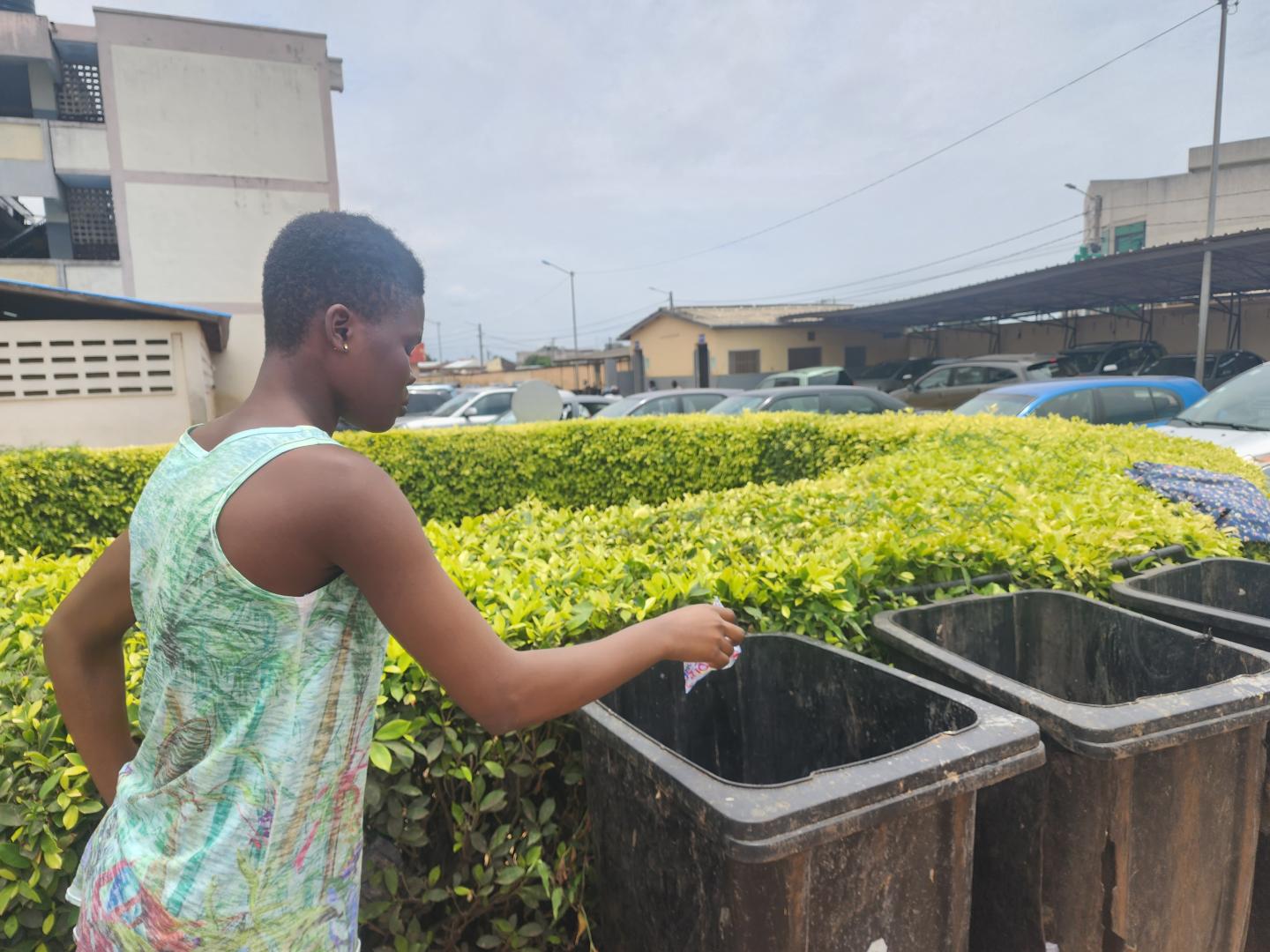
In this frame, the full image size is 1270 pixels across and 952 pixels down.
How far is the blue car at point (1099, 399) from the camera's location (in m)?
9.18

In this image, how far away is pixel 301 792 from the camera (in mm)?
1214

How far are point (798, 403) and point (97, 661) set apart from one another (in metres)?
11.5

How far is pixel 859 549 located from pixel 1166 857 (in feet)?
3.74

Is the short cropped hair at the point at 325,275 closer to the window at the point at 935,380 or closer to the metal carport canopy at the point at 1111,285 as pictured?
the metal carport canopy at the point at 1111,285

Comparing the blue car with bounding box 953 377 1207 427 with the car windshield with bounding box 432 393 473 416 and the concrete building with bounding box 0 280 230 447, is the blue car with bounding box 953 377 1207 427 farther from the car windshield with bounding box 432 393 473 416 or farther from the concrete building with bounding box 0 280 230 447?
the concrete building with bounding box 0 280 230 447

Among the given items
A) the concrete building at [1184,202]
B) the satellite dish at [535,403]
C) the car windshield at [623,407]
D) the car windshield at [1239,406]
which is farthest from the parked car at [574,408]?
the concrete building at [1184,202]

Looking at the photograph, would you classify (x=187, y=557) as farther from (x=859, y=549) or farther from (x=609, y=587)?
(x=859, y=549)

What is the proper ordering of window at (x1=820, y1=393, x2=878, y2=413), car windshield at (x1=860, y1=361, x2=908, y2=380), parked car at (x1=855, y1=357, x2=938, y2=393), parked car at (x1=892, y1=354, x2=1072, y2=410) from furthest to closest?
1. car windshield at (x1=860, y1=361, x2=908, y2=380)
2. parked car at (x1=855, y1=357, x2=938, y2=393)
3. parked car at (x1=892, y1=354, x2=1072, y2=410)
4. window at (x1=820, y1=393, x2=878, y2=413)

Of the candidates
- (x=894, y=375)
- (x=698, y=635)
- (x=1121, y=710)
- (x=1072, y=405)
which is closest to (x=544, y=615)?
(x=698, y=635)

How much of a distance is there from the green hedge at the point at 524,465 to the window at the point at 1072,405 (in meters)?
2.90

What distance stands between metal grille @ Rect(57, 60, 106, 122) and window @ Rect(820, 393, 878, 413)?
71.7ft

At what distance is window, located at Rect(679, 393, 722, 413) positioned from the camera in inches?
535

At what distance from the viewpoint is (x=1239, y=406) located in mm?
7375

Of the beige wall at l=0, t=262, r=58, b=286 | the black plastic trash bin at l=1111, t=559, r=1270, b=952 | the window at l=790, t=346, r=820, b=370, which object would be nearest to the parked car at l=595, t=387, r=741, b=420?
the black plastic trash bin at l=1111, t=559, r=1270, b=952
